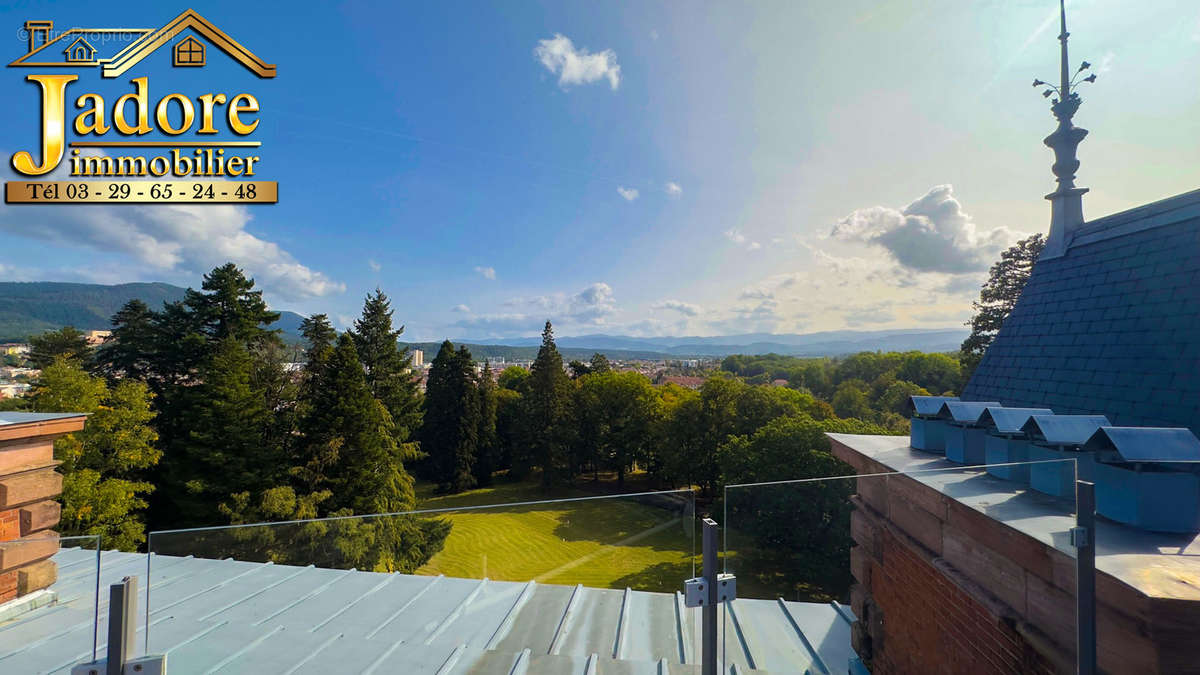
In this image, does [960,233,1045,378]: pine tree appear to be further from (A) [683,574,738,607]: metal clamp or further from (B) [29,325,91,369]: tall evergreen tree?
(B) [29,325,91,369]: tall evergreen tree

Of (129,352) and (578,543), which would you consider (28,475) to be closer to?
(578,543)

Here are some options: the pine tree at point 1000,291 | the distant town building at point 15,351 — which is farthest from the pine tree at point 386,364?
the pine tree at point 1000,291

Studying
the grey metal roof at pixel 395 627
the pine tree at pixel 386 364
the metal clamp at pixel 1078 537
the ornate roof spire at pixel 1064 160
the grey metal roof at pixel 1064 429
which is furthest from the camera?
the pine tree at pixel 386 364

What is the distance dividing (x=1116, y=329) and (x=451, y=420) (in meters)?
26.9

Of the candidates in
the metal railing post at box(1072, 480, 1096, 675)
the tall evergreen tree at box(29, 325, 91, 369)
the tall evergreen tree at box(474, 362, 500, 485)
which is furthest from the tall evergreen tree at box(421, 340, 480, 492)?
the metal railing post at box(1072, 480, 1096, 675)

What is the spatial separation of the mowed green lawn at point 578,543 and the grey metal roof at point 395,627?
0.09 meters

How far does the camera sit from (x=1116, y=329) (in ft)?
10.8

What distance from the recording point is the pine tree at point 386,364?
805 inches

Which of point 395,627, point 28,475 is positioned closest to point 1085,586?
point 395,627

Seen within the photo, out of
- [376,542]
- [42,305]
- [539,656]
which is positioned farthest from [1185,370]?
[42,305]

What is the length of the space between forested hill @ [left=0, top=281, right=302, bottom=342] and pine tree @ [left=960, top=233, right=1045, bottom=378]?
45528 millimetres

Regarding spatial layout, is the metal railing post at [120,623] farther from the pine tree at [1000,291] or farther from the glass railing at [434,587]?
the pine tree at [1000,291]

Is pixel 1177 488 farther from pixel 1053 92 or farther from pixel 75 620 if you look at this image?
pixel 1053 92

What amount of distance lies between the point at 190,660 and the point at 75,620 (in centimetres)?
117
